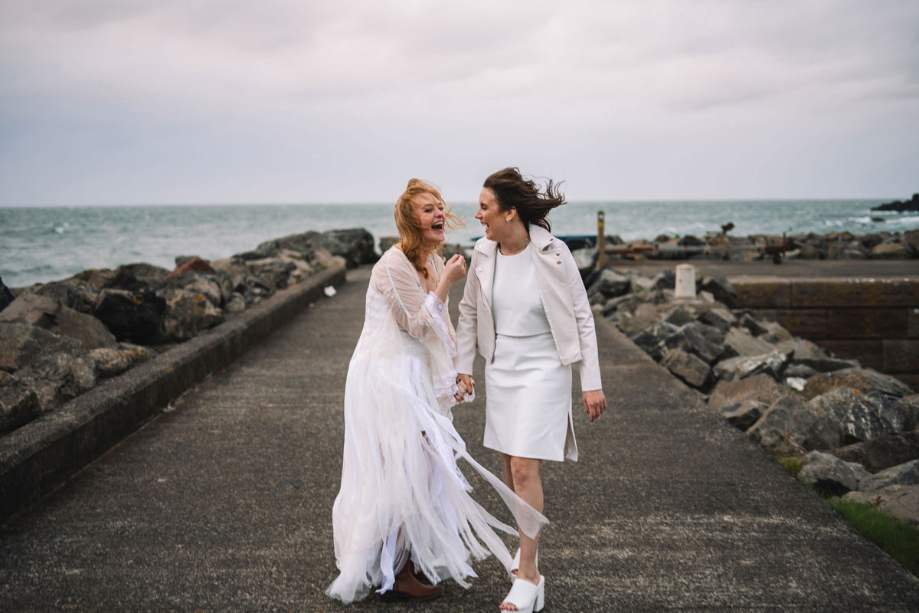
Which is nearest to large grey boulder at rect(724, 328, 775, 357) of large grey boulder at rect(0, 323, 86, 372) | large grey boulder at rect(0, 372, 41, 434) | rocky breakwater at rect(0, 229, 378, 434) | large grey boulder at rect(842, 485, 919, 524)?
large grey boulder at rect(842, 485, 919, 524)

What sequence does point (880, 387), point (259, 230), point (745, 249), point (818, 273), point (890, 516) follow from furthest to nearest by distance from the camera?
point (259, 230), point (745, 249), point (818, 273), point (880, 387), point (890, 516)

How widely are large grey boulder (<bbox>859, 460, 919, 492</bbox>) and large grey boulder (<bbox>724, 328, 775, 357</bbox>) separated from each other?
13.3ft

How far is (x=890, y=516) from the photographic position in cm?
385

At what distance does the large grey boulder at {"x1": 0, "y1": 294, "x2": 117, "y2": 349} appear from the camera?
6375 millimetres

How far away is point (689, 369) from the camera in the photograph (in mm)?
7219

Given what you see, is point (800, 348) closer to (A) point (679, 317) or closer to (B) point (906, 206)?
(A) point (679, 317)

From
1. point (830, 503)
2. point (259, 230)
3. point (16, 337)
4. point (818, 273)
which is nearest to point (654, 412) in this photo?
point (830, 503)

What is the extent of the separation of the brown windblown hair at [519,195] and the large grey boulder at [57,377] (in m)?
3.34

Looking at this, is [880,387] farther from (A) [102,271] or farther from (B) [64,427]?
(A) [102,271]

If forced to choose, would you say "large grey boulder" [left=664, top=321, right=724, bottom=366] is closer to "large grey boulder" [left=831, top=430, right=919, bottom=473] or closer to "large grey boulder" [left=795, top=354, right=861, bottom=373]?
"large grey boulder" [left=795, top=354, right=861, bottom=373]

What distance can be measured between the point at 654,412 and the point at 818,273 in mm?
12770

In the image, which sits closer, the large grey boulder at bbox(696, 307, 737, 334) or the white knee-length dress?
the white knee-length dress

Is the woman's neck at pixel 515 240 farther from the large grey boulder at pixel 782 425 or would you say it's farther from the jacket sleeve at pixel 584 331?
the large grey boulder at pixel 782 425

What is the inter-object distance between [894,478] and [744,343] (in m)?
4.84
